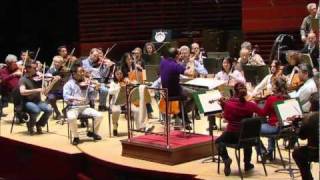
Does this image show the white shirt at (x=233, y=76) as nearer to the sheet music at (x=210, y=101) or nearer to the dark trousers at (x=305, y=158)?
the sheet music at (x=210, y=101)

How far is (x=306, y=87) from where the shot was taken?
8.45 m

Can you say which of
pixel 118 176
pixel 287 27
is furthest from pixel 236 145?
pixel 287 27

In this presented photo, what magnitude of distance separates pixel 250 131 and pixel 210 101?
3.06ft

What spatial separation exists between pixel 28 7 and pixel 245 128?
39.3 feet

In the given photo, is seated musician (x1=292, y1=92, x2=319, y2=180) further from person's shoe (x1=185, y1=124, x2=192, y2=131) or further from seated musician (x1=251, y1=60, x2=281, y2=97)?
person's shoe (x1=185, y1=124, x2=192, y2=131)

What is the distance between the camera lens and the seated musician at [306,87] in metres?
8.41

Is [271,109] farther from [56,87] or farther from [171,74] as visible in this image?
[56,87]

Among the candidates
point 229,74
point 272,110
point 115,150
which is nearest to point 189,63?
point 229,74

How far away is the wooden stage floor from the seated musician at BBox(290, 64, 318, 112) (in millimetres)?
766

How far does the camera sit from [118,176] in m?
8.41

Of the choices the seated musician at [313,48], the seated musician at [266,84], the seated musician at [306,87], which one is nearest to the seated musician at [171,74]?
the seated musician at [266,84]

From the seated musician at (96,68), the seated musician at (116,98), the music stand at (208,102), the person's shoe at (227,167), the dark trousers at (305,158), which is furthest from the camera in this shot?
the seated musician at (96,68)

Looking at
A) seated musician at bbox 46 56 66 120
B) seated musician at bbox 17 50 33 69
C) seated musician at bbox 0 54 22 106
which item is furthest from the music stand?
seated musician at bbox 0 54 22 106

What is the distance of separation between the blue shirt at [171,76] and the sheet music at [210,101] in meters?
1.06
